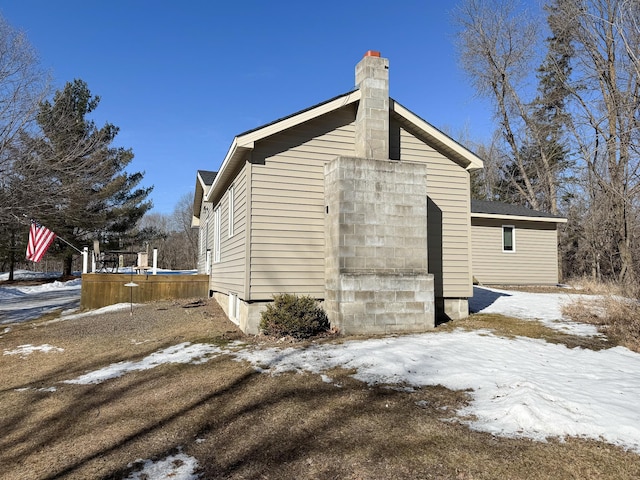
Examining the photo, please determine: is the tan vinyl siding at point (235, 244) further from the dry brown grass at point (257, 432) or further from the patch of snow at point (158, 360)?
the dry brown grass at point (257, 432)

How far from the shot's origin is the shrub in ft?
26.3

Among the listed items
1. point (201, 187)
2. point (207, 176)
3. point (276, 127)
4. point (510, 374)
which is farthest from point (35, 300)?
point (510, 374)

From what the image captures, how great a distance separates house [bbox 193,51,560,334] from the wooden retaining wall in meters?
5.33

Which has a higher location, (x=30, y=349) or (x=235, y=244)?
(x=235, y=244)

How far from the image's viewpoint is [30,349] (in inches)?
348

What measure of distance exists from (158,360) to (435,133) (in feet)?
24.7

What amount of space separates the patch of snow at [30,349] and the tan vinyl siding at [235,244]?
144 inches

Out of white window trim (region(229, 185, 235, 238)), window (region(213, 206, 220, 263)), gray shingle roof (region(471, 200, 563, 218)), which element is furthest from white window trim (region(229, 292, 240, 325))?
gray shingle roof (region(471, 200, 563, 218))

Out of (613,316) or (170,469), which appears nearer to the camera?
(170,469)

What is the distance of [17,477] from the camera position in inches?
151

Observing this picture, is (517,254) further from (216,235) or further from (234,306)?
(234,306)

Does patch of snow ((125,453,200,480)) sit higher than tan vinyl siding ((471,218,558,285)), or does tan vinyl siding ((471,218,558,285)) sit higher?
tan vinyl siding ((471,218,558,285))

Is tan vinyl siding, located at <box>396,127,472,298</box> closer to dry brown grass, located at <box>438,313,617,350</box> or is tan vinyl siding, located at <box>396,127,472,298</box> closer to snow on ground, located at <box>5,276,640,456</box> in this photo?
dry brown grass, located at <box>438,313,617,350</box>

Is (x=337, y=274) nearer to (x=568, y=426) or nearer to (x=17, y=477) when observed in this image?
(x=568, y=426)
